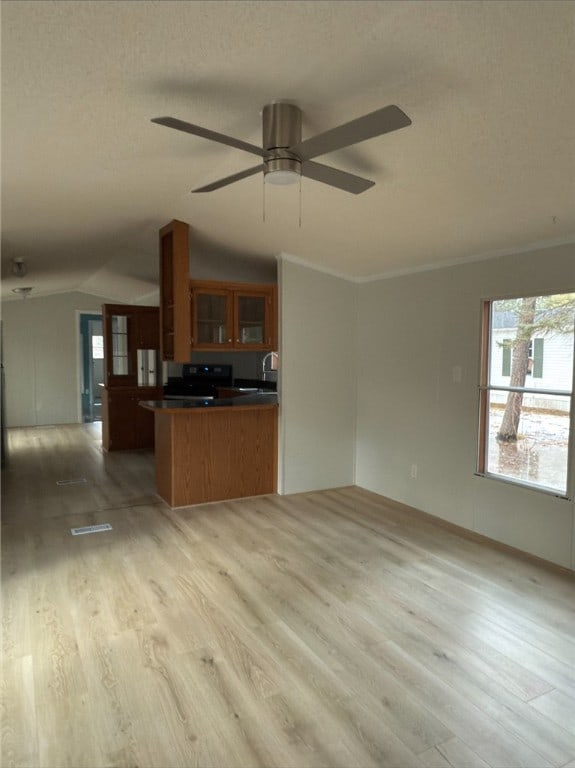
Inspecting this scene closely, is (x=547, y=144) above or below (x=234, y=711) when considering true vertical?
above

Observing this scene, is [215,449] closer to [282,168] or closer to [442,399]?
[442,399]

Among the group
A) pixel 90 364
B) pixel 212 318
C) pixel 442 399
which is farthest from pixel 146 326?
pixel 442 399

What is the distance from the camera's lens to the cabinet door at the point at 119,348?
6.94 meters

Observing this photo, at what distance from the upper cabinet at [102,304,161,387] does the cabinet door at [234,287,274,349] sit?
264cm

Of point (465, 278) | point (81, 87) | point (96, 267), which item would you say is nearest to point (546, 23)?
point (81, 87)

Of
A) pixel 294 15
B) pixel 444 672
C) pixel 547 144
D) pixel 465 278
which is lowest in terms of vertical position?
pixel 444 672

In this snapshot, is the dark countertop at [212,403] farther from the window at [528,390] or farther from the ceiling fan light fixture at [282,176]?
the ceiling fan light fixture at [282,176]

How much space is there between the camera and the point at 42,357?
359 inches

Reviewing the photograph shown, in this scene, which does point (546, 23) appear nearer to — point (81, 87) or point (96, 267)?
point (81, 87)

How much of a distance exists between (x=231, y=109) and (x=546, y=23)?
1.32 m

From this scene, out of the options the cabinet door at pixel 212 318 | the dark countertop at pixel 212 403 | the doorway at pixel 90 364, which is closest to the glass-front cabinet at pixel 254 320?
the cabinet door at pixel 212 318

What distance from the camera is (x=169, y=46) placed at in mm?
1754

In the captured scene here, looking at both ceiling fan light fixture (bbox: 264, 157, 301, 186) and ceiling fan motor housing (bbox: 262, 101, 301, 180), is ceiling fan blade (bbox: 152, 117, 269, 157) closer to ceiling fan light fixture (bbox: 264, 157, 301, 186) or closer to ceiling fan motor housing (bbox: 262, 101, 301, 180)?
ceiling fan light fixture (bbox: 264, 157, 301, 186)

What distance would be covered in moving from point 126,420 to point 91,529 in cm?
321
